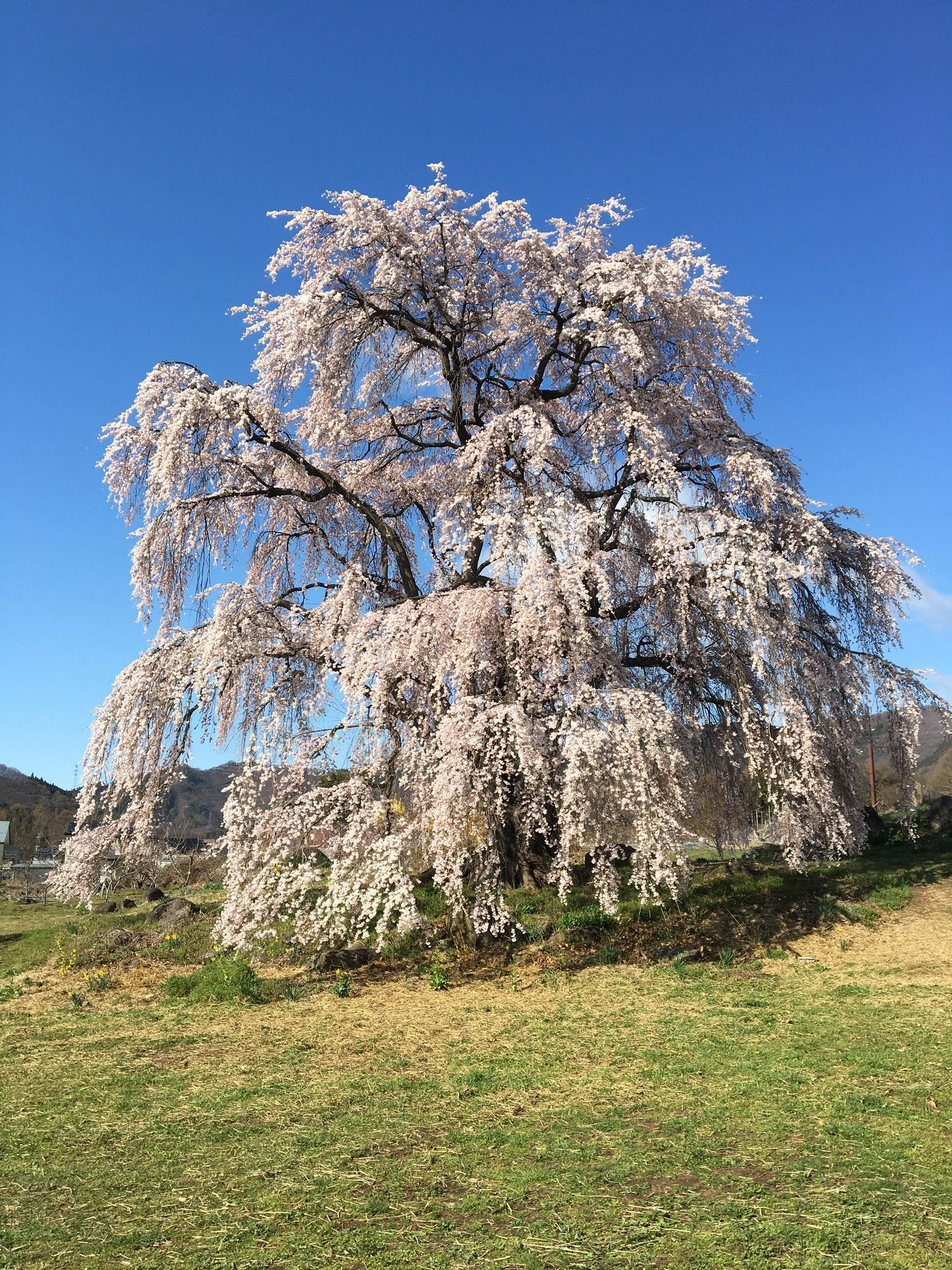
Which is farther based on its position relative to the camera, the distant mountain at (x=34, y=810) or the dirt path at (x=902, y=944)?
the distant mountain at (x=34, y=810)

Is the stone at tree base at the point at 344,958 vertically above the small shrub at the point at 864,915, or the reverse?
the small shrub at the point at 864,915

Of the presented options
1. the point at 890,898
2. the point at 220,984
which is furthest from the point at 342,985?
the point at 890,898

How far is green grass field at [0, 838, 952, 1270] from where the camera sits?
4.85 m

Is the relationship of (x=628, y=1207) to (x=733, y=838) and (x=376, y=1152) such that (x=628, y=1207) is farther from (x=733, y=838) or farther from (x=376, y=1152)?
(x=733, y=838)

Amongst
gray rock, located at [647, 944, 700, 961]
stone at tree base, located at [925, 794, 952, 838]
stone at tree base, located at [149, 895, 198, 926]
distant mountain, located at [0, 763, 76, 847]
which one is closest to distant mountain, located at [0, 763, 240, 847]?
distant mountain, located at [0, 763, 76, 847]

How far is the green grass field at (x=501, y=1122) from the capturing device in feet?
15.9

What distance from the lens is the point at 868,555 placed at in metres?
15.6

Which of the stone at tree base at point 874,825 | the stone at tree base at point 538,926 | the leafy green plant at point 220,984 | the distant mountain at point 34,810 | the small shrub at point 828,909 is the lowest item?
the leafy green plant at point 220,984

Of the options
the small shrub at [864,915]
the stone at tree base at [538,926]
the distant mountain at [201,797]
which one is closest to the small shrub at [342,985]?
the stone at tree base at [538,926]

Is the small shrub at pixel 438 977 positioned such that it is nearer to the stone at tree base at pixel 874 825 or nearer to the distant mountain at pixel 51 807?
the stone at tree base at pixel 874 825

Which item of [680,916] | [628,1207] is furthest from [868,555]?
[628,1207]

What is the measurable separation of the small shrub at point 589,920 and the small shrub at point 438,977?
2190mm

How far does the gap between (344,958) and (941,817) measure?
16161 mm

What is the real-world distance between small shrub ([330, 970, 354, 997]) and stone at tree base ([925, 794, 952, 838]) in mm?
15565
